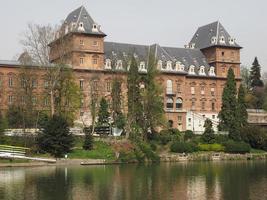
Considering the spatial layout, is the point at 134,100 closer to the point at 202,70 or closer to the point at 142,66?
the point at 142,66

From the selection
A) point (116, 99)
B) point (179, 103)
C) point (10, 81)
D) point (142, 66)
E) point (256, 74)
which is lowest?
point (116, 99)

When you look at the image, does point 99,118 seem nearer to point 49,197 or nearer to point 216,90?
point 216,90

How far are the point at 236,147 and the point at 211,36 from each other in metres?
29.5

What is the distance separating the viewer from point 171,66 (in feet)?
256

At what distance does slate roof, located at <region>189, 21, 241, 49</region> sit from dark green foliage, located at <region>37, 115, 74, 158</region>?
40527mm

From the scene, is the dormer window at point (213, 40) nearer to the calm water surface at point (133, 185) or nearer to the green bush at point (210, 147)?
the green bush at point (210, 147)

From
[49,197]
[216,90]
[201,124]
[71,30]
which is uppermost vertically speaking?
[71,30]

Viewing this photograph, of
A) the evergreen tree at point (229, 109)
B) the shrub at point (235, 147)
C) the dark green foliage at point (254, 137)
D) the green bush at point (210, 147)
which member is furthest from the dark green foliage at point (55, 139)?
the dark green foliage at point (254, 137)

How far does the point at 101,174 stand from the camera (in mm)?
36938

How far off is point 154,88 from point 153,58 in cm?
459

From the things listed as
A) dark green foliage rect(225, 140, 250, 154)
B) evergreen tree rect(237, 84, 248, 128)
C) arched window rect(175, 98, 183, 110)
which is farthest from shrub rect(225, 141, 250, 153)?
arched window rect(175, 98, 183, 110)

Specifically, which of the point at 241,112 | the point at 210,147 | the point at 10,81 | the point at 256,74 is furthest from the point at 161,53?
the point at 256,74

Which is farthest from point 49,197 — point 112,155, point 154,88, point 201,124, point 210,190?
point 201,124

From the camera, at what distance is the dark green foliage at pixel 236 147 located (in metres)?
59.4
